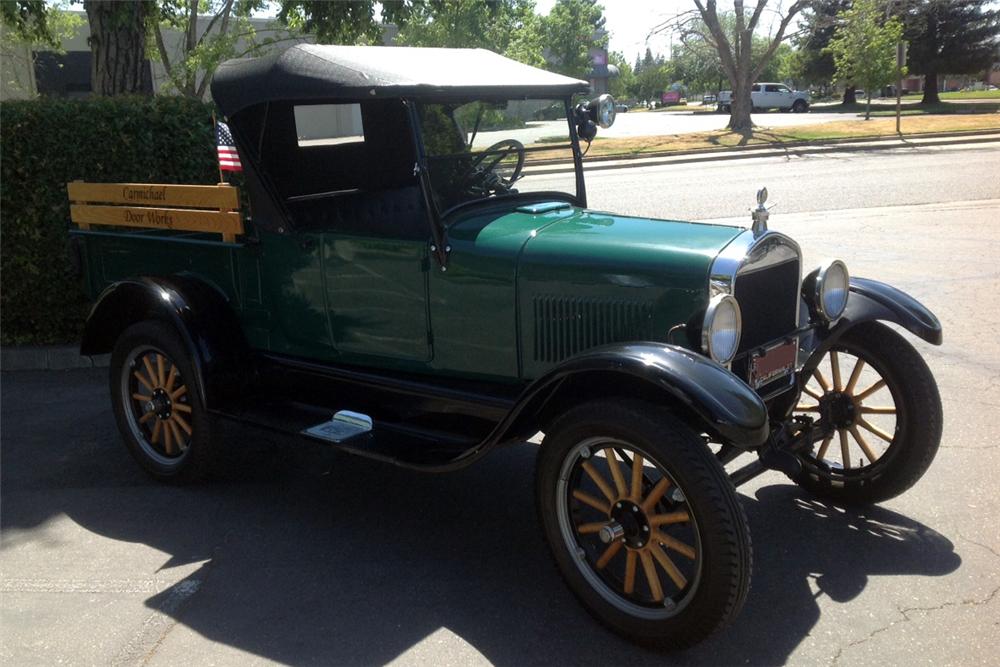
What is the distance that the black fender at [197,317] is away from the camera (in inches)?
168

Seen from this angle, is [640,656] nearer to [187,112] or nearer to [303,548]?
[303,548]

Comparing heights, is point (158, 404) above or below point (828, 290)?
below

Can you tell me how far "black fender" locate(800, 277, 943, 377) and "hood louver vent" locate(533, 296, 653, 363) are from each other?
848 mm

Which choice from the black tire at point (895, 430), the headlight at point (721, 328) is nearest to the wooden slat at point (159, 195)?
the headlight at point (721, 328)

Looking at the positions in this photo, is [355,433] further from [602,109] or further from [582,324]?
[602,109]

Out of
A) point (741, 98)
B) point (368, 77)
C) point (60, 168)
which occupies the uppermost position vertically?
point (741, 98)

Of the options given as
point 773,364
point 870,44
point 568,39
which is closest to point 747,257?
point 773,364

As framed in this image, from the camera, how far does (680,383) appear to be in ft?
9.48

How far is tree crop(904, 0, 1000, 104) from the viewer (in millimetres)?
44875

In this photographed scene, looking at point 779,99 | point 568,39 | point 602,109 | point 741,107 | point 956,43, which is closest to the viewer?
point 602,109

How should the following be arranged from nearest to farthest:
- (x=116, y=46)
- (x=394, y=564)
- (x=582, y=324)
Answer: (x=582, y=324) → (x=394, y=564) → (x=116, y=46)

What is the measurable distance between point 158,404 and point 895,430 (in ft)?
11.2

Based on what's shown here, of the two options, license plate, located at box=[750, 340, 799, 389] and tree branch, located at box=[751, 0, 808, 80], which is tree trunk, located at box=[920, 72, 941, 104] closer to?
tree branch, located at box=[751, 0, 808, 80]

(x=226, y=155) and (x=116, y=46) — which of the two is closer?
(x=226, y=155)
